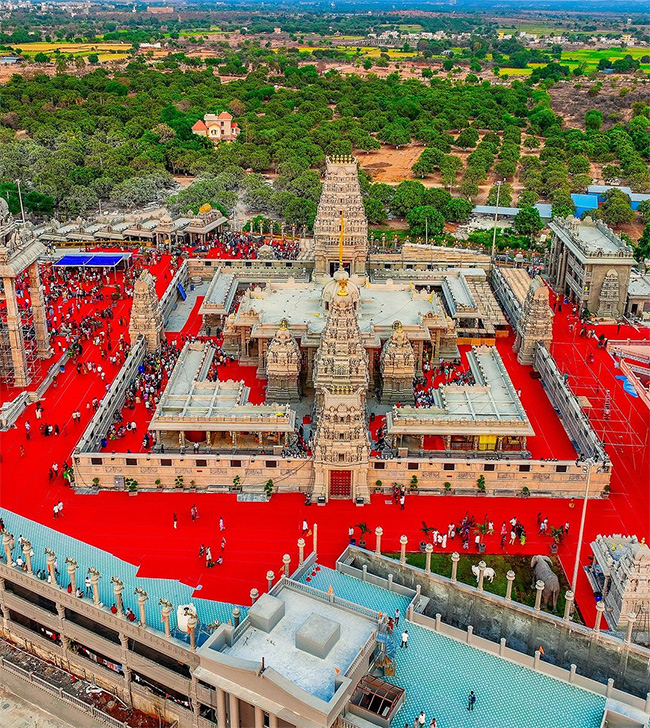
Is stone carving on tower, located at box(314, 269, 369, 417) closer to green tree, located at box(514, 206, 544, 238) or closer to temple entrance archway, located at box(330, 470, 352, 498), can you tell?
temple entrance archway, located at box(330, 470, 352, 498)

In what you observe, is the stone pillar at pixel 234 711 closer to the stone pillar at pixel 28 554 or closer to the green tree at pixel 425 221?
the stone pillar at pixel 28 554

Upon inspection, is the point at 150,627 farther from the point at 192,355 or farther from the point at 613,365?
the point at 613,365

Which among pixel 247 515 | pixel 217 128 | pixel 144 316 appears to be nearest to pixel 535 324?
pixel 247 515

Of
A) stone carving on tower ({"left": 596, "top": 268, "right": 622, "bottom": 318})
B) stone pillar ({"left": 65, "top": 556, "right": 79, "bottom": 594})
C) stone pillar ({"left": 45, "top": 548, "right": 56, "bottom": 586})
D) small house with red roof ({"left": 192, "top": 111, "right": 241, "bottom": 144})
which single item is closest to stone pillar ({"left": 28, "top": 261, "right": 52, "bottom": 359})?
stone pillar ({"left": 45, "top": 548, "right": 56, "bottom": 586})

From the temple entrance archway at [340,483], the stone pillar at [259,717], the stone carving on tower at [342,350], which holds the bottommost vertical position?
the temple entrance archway at [340,483]

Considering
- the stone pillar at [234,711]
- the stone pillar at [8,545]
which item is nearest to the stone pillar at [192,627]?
the stone pillar at [234,711]
